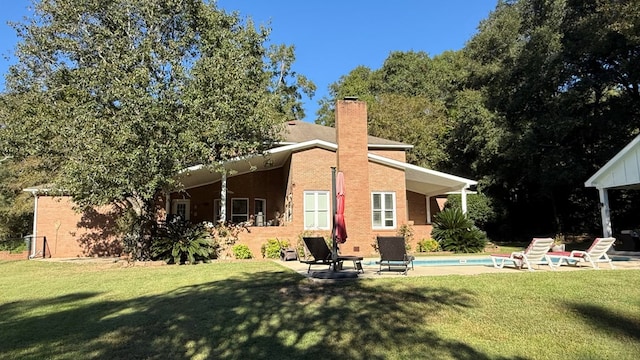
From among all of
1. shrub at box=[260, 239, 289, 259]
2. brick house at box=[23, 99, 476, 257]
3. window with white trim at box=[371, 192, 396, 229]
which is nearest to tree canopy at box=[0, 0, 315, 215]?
brick house at box=[23, 99, 476, 257]

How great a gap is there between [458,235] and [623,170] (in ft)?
21.9

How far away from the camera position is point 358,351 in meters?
5.14

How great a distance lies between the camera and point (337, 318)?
653 centimetres

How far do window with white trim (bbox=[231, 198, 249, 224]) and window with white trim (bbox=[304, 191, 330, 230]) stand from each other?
16.4 feet

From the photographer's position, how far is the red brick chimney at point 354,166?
18.9 meters

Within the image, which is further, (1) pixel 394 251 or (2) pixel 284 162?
(2) pixel 284 162

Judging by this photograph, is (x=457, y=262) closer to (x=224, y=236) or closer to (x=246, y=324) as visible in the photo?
(x=224, y=236)

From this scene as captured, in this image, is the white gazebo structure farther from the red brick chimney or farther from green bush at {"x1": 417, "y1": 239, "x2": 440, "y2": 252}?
the red brick chimney

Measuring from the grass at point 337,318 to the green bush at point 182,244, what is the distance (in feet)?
17.8

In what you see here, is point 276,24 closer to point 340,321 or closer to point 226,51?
point 226,51

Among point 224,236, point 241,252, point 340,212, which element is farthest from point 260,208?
point 340,212

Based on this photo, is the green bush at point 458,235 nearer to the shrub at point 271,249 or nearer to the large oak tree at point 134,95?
the shrub at point 271,249

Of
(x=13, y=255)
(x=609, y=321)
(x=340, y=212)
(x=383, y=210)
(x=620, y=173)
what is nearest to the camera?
(x=609, y=321)

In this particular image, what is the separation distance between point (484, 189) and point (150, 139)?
22.9m
